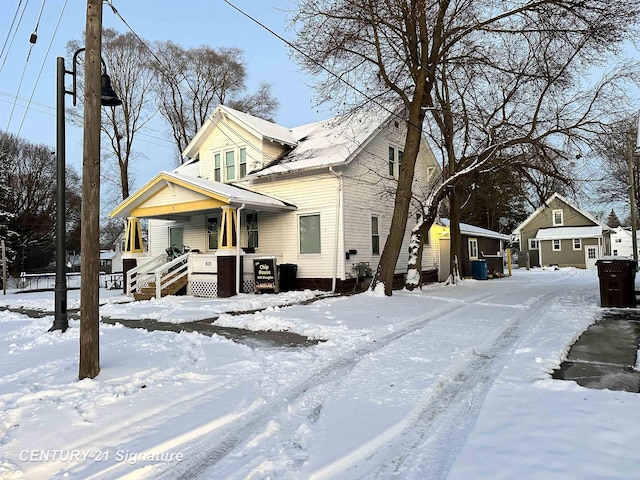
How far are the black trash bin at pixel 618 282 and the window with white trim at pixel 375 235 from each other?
8080mm

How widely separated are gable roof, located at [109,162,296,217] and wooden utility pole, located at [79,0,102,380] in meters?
8.35

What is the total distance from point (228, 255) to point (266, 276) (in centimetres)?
146

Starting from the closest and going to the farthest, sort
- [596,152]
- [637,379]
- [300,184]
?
[637,379]
[596,152]
[300,184]

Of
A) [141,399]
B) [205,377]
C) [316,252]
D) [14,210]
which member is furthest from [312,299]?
[14,210]

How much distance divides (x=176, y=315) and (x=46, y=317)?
352 cm

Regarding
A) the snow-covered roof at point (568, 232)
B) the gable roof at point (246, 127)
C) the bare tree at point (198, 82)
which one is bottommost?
the snow-covered roof at point (568, 232)

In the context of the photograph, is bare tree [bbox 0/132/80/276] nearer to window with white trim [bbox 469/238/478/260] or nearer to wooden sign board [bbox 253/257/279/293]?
wooden sign board [bbox 253/257/279/293]

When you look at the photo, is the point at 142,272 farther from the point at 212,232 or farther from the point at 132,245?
the point at 212,232

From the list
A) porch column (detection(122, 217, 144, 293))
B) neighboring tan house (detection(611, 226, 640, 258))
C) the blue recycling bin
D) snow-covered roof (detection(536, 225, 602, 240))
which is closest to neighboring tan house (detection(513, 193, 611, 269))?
snow-covered roof (detection(536, 225, 602, 240))

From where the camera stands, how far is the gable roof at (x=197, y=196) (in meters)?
14.1

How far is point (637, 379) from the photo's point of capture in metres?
4.84

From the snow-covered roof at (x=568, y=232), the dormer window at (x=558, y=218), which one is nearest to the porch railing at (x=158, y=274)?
the snow-covered roof at (x=568, y=232)

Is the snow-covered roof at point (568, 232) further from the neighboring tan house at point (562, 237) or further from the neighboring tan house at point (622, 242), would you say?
the neighboring tan house at point (622, 242)

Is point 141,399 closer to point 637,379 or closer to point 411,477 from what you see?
point 411,477
